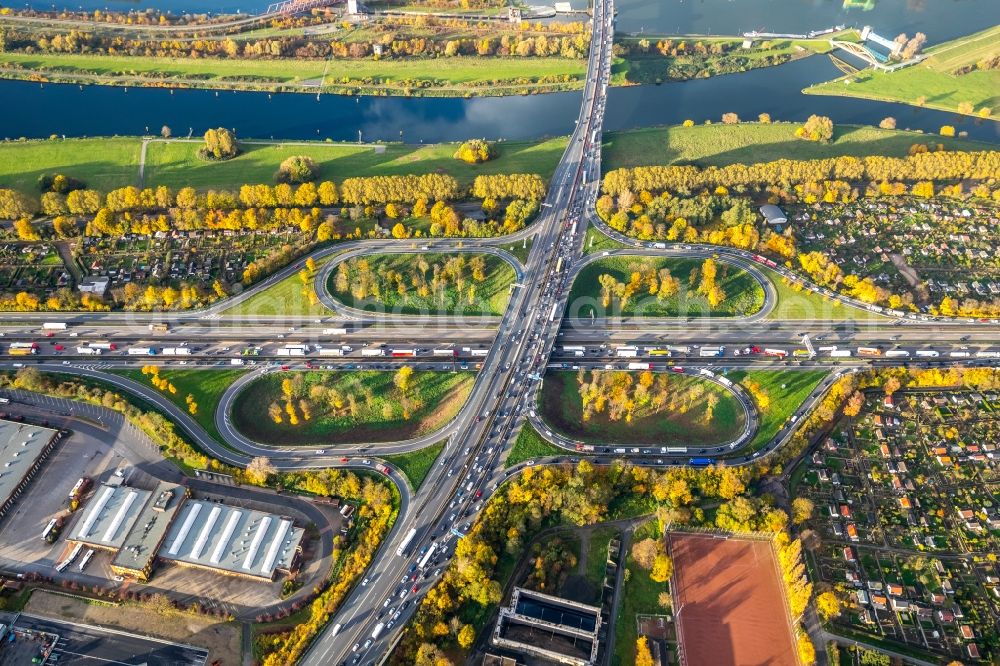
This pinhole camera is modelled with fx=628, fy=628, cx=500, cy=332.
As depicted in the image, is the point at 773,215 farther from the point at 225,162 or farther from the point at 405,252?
the point at 225,162

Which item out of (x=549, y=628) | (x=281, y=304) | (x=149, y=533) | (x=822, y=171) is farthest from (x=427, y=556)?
(x=822, y=171)

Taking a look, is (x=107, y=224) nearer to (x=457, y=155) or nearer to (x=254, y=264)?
(x=254, y=264)

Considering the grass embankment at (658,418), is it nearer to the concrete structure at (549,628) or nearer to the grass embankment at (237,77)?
the concrete structure at (549,628)

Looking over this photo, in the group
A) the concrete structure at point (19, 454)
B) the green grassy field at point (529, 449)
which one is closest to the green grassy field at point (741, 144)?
the green grassy field at point (529, 449)

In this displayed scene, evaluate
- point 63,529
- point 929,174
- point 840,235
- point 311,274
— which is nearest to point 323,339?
point 311,274

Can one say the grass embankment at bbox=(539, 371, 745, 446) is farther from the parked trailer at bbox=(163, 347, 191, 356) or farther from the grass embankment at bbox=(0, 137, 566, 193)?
the parked trailer at bbox=(163, 347, 191, 356)

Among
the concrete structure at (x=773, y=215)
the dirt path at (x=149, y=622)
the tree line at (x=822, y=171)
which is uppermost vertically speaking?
the tree line at (x=822, y=171)

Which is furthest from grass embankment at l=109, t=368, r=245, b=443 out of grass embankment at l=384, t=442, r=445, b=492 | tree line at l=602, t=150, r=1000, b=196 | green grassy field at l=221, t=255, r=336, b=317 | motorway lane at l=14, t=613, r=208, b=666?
tree line at l=602, t=150, r=1000, b=196

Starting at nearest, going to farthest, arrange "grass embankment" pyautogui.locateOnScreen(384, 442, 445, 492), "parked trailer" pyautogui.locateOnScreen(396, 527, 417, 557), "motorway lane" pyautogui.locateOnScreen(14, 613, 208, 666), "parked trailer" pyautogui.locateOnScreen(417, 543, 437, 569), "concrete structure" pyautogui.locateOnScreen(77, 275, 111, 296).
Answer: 1. "motorway lane" pyautogui.locateOnScreen(14, 613, 208, 666)
2. "parked trailer" pyautogui.locateOnScreen(417, 543, 437, 569)
3. "parked trailer" pyautogui.locateOnScreen(396, 527, 417, 557)
4. "grass embankment" pyautogui.locateOnScreen(384, 442, 445, 492)
5. "concrete structure" pyautogui.locateOnScreen(77, 275, 111, 296)
